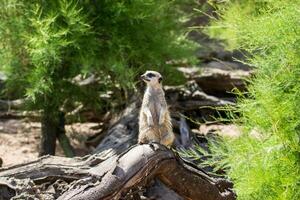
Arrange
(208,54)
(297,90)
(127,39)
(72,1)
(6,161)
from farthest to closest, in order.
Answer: (208,54), (6,161), (127,39), (72,1), (297,90)

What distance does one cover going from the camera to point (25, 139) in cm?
813

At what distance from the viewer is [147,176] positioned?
11.5ft

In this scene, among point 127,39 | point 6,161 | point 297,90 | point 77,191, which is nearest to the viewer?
point 297,90

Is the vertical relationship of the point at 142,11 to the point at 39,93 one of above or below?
above

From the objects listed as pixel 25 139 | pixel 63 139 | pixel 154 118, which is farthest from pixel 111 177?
pixel 25 139

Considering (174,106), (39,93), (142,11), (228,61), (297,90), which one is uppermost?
(297,90)

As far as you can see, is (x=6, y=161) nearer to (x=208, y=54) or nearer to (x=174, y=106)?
(x=174, y=106)

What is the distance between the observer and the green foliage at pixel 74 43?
610 cm

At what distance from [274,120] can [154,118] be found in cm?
138

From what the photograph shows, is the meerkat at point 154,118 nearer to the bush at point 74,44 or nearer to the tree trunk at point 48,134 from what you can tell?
the bush at point 74,44

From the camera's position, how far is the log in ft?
11.0

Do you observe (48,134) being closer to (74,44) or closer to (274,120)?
(74,44)

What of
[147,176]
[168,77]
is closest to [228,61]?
[168,77]

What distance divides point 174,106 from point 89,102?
1015 mm
